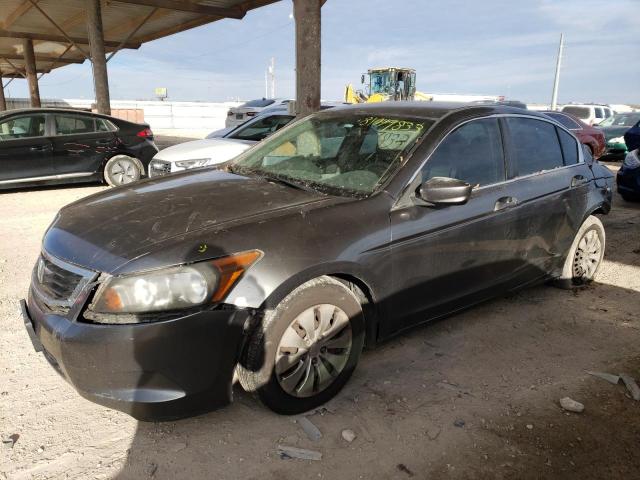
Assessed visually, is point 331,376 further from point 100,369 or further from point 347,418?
point 100,369

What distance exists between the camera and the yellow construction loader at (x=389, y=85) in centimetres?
2548

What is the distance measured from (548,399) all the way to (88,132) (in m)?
8.75

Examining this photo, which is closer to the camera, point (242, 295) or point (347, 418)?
point (242, 295)

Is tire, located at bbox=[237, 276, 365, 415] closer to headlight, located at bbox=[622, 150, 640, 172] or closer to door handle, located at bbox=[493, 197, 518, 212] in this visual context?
door handle, located at bbox=[493, 197, 518, 212]

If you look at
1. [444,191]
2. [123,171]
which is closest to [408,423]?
[444,191]

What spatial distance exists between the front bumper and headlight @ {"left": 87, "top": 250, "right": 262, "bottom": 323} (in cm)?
7

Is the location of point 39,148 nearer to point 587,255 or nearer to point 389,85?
point 587,255

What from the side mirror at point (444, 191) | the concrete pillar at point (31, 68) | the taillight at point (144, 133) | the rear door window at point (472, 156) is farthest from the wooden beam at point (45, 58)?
the side mirror at point (444, 191)

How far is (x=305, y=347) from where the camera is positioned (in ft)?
8.39

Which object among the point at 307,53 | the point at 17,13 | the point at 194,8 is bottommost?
the point at 307,53

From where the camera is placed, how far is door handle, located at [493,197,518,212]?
133 inches

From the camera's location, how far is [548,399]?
2.88m

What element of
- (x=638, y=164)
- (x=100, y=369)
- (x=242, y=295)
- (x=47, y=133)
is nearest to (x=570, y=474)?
(x=242, y=295)

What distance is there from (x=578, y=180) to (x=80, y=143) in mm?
8040
